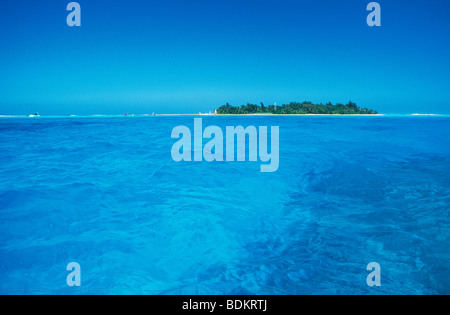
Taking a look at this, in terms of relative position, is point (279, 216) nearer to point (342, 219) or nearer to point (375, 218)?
point (342, 219)

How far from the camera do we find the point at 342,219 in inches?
206

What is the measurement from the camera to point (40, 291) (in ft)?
11.1

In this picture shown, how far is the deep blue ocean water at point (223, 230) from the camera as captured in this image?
3510mm

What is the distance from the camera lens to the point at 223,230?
16.8ft

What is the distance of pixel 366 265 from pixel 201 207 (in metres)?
3.79

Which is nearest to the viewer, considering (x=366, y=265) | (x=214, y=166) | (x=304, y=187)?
(x=366, y=265)

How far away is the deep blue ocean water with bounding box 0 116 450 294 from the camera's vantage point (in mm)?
3510

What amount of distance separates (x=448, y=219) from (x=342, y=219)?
2.19 meters

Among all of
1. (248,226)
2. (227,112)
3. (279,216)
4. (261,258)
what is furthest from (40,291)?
(227,112)

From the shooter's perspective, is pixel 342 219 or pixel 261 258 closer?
pixel 261 258

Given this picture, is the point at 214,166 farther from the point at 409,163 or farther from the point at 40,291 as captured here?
the point at 409,163
